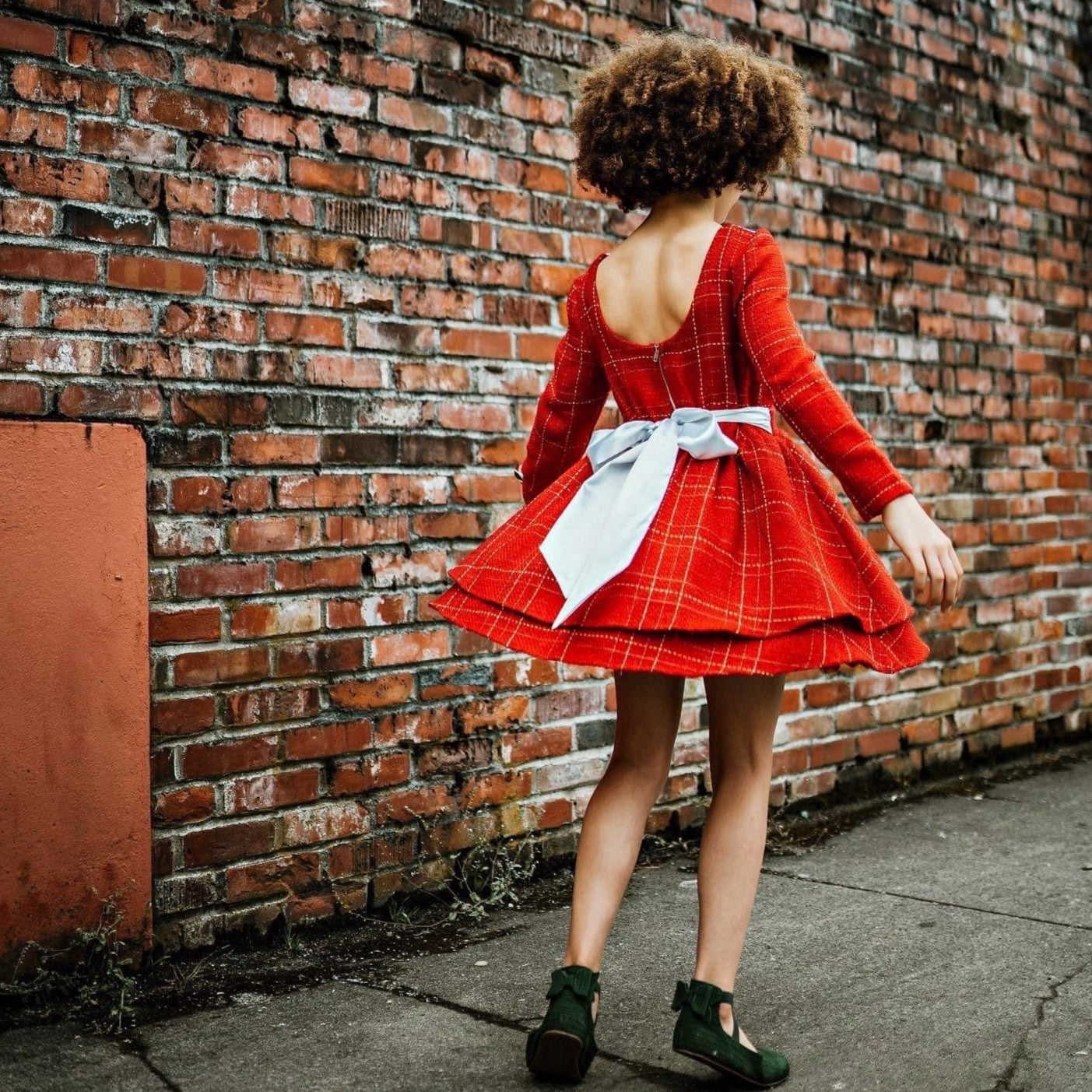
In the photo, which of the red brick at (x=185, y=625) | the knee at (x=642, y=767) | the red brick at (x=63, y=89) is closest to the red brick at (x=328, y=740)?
the red brick at (x=185, y=625)

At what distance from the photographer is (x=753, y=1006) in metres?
2.56

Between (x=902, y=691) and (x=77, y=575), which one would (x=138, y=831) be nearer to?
(x=77, y=575)

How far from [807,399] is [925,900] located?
5.33 ft

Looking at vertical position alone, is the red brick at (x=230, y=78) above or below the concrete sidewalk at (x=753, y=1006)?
above

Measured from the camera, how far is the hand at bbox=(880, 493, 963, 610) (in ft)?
6.72

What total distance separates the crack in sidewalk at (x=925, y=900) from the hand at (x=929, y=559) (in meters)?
1.31

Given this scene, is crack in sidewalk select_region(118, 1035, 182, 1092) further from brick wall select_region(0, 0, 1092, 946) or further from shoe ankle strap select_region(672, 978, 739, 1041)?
shoe ankle strap select_region(672, 978, 739, 1041)

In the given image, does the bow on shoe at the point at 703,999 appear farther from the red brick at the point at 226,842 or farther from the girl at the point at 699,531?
the red brick at the point at 226,842

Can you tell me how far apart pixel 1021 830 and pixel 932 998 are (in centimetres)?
148

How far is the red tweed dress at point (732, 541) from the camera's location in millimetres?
2055

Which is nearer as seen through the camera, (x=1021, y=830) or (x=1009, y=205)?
(x=1021, y=830)

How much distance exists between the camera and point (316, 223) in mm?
2975

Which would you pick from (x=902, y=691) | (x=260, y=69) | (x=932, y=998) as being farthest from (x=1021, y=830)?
(x=260, y=69)

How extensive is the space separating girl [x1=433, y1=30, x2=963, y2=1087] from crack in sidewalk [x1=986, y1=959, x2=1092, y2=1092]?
13.6 inches
